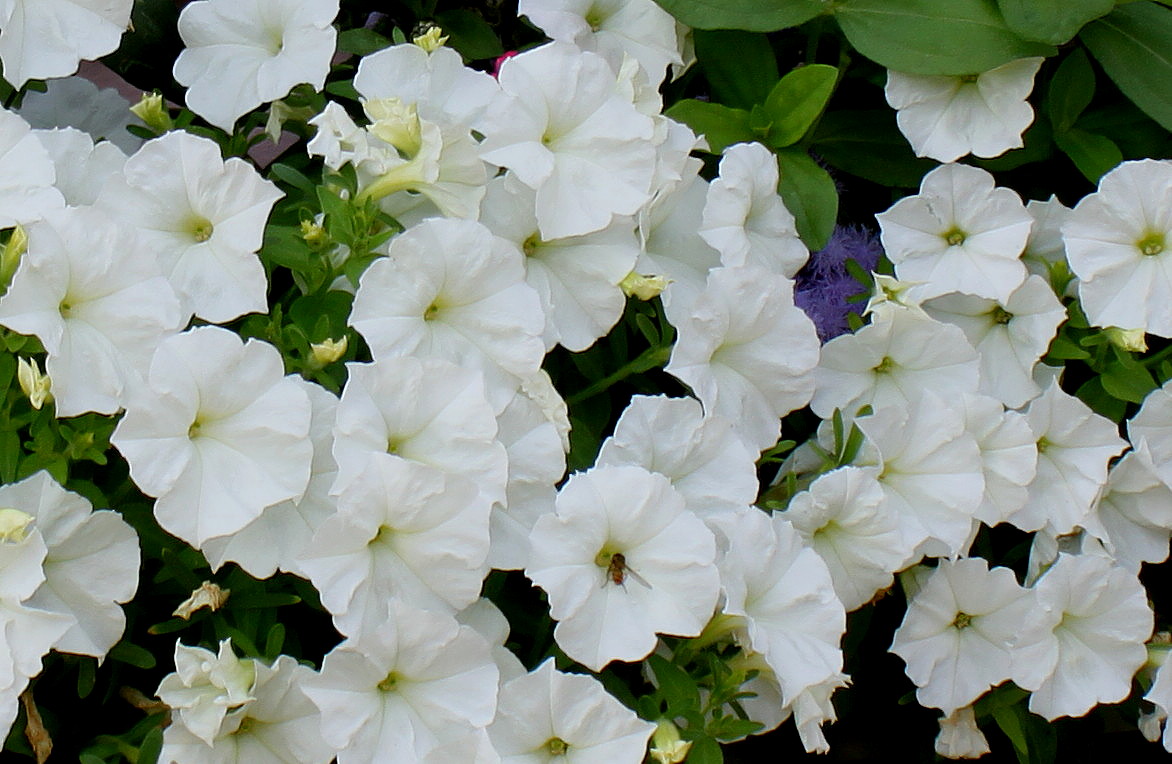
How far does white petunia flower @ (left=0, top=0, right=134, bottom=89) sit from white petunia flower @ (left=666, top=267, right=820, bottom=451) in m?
0.47

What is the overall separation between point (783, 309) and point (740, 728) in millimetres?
316

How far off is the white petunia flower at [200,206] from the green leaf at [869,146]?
23.1 inches

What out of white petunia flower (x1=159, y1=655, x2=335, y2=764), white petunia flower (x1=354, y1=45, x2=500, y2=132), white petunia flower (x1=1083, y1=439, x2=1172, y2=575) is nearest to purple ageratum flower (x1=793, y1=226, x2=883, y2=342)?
white petunia flower (x1=1083, y1=439, x2=1172, y2=575)

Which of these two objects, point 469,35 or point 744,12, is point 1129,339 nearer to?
point 744,12

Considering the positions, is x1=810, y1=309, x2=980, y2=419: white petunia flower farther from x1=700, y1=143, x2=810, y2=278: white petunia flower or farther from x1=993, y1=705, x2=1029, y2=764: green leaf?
x1=993, y1=705, x2=1029, y2=764: green leaf

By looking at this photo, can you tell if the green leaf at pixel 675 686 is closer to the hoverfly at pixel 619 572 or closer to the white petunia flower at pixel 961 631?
the hoverfly at pixel 619 572

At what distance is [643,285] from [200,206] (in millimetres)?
317

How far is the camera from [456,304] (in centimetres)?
86

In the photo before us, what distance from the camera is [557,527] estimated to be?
807mm

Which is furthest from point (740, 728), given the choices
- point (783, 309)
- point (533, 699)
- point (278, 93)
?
point (278, 93)

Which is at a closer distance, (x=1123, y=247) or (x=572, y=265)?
(x=572, y=265)

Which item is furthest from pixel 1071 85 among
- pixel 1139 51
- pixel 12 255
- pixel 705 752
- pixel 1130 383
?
pixel 12 255

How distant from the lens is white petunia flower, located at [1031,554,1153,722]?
3.33 feet

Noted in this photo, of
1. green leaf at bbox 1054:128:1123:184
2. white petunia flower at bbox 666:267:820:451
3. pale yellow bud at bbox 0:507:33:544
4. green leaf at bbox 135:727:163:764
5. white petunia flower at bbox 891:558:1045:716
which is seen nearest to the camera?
pale yellow bud at bbox 0:507:33:544
